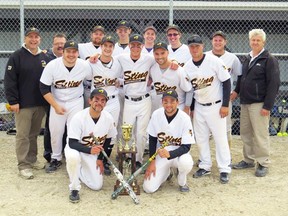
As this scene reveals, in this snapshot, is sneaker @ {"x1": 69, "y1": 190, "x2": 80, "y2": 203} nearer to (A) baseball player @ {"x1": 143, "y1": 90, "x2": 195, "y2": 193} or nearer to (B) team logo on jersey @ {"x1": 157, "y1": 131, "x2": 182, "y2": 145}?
(A) baseball player @ {"x1": 143, "y1": 90, "x2": 195, "y2": 193}

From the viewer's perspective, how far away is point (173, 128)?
13.8 ft

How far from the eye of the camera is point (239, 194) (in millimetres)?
4168

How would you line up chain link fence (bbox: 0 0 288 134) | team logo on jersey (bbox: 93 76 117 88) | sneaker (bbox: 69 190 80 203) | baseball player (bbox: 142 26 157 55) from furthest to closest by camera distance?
chain link fence (bbox: 0 0 288 134)
baseball player (bbox: 142 26 157 55)
team logo on jersey (bbox: 93 76 117 88)
sneaker (bbox: 69 190 80 203)

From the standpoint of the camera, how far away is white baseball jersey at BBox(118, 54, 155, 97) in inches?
181

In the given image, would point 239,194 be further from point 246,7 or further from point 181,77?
point 246,7

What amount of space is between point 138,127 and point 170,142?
641mm

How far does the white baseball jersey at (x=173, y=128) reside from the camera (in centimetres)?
414

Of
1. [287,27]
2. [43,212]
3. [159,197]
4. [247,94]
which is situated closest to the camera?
[43,212]

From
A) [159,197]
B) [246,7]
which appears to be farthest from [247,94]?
[246,7]

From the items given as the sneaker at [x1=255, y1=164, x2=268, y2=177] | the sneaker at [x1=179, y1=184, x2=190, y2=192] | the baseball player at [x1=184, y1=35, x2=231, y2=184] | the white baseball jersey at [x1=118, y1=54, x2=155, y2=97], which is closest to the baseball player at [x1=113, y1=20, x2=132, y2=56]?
the white baseball jersey at [x1=118, y1=54, x2=155, y2=97]

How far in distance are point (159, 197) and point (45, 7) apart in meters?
5.05

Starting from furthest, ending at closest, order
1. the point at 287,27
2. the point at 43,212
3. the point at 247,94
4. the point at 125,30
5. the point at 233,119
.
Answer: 1. the point at 287,27
2. the point at 233,119
3. the point at 125,30
4. the point at 247,94
5. the point at 43,212

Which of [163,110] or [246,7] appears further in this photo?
[246,7]

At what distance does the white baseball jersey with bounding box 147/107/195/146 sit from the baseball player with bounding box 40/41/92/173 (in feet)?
3.25
